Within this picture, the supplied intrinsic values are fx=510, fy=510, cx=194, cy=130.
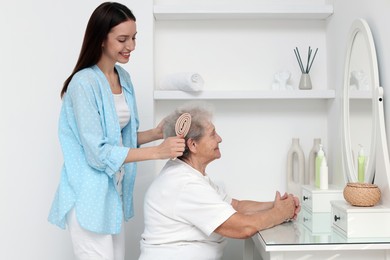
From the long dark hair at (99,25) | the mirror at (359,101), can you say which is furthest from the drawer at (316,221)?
the long dark hair at (99,25)

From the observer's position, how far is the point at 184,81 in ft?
8.79

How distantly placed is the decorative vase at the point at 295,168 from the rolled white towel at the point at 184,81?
0.64 meters

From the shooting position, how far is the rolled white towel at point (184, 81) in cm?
267

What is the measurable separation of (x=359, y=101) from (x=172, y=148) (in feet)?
3.05

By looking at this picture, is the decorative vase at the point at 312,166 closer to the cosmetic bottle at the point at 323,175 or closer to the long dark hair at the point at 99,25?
the cosmetic bottle at the point at 323,175

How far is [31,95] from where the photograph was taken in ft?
9.24

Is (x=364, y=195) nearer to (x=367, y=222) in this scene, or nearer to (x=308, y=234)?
(x=367, y=222)

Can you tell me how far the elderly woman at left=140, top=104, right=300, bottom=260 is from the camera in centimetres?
187

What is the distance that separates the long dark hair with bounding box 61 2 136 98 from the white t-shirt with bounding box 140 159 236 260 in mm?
568

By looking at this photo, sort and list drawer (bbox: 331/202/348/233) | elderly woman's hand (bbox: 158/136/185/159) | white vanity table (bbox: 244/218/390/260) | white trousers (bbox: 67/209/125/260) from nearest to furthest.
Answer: white vanity table (bbox: 244/218/390/260), drawer (bbox: 331/202/348/233), elderly woman's hand (bbox: 158/136/185/159), white trousers (bbox: 67/209/125/260)

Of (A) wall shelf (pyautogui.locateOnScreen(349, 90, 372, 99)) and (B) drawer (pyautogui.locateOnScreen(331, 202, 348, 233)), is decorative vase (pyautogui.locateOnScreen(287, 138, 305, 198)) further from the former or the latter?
(B) drawer (pyautogui.locateOnScreen(331, 202, 348, 233))

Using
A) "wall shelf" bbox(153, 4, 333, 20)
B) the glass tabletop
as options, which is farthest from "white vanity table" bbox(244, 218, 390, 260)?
"wall shelf" bbox(153, 4, 333, 20)

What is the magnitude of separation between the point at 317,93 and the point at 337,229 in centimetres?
107

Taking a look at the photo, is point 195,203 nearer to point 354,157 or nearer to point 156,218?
point 156,218
